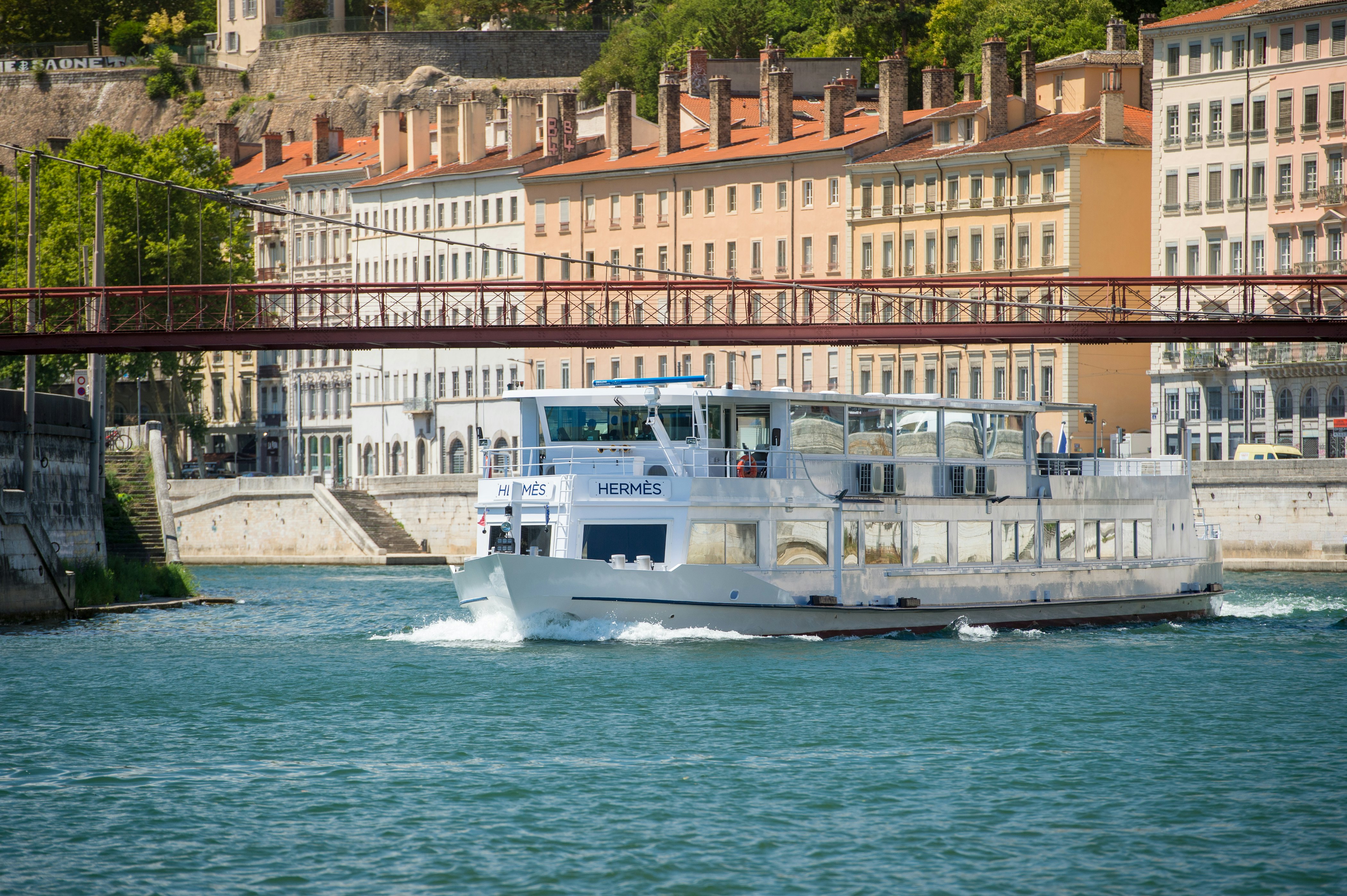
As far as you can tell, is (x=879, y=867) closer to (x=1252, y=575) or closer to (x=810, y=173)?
(x=1252, y=575)

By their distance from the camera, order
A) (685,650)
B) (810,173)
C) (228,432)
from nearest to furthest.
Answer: (685,650) < (810,173) < (228,432)

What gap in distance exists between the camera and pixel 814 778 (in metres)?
22.7

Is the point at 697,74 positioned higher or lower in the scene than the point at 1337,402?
higher

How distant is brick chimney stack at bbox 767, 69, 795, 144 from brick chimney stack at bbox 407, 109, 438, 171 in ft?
62.8

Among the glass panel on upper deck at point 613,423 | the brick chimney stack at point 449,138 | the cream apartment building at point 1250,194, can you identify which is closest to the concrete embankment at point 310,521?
the cream apartment building at point 1250,194

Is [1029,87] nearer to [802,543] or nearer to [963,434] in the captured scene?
[963,434]

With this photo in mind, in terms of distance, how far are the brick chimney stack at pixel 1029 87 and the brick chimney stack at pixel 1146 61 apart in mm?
3273

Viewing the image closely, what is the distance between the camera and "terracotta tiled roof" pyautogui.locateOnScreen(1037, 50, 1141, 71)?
2832 inches

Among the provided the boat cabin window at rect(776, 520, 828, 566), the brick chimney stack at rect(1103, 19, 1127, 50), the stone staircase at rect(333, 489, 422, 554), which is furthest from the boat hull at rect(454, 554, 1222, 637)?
the brick chimney stack at rect(1103, 19, 1127, 50)

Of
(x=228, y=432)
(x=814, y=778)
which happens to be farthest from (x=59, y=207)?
(x=814, y=778)

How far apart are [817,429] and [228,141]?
8036cm

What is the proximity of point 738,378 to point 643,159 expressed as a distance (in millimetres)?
8687

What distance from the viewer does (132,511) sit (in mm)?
51031

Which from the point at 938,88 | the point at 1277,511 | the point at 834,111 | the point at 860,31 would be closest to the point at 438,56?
Answer: the point at 860,31
